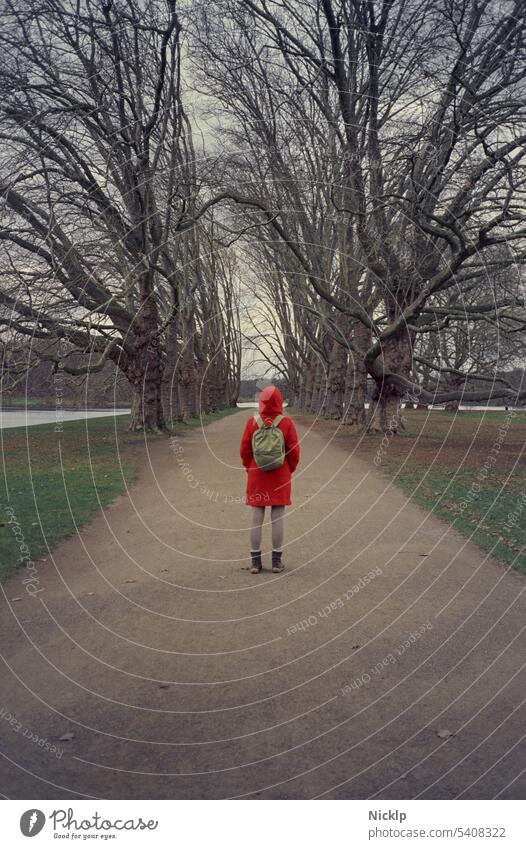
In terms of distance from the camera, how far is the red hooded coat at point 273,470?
875 cm

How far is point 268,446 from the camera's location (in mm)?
8586

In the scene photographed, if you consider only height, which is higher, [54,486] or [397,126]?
[397,126]

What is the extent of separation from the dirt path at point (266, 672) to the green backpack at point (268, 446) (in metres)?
1.17

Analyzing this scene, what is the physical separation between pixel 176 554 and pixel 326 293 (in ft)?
46.8

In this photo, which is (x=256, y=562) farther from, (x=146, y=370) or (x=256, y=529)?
(x=146, y=370)

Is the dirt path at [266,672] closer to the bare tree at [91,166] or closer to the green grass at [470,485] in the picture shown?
the green grass at [470,485]

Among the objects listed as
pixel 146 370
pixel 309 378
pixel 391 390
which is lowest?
pixel 391 390

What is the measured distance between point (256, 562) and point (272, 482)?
2.83ft

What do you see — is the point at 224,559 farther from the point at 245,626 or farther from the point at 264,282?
the point at 264,282

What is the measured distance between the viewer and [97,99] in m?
20.3

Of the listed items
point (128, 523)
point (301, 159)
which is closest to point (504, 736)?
point (128, 523)

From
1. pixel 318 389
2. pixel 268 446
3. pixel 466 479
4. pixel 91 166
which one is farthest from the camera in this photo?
pixel 318 389

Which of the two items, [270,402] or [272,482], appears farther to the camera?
[272,482]

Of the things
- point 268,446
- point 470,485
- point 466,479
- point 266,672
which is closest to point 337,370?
point 466,479
